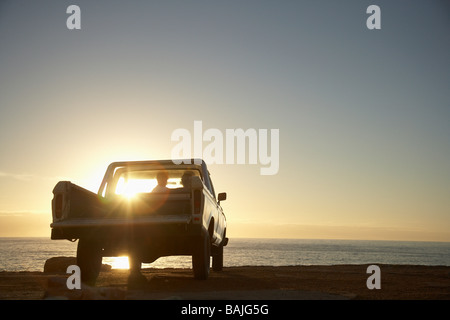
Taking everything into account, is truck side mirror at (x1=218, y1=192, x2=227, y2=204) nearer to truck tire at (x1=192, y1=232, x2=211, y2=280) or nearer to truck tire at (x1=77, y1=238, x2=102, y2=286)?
truck tire at (x1=192, y1=232, x2=211, y2=280)

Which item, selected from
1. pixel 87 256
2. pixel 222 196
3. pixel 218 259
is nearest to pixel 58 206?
pixel 87 256

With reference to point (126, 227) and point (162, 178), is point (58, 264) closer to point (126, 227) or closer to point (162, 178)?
point (162, 178)

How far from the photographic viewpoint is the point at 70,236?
768 centimetres

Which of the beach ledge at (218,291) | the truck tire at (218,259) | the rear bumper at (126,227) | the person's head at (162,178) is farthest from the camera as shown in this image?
the truck tire at (218,259)

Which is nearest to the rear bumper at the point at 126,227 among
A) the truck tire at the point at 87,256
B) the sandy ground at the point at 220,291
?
the truck tire at the point at 87,256

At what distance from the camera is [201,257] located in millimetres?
8281

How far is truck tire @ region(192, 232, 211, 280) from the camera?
26.8 feet

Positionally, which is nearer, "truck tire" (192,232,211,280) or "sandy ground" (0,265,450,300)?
"sandy ground" (0,265,450,300)

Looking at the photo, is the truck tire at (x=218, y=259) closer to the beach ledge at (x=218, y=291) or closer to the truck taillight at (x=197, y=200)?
the beach ledge at (x=218, y=291)

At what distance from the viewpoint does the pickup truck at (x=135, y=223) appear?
750cm

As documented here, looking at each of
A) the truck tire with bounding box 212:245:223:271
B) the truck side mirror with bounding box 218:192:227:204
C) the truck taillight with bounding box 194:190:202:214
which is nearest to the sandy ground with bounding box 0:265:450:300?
the truck taillight with bounding box 194:190:202:214
